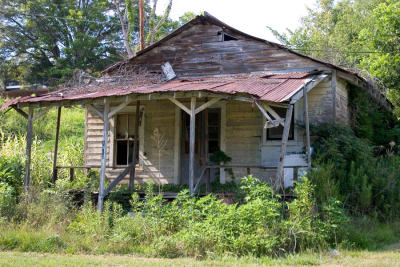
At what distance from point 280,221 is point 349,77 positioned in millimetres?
6223

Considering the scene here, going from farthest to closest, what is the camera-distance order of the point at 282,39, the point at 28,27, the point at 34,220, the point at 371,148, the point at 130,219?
the point at 28,27 → the point at 282,39 → the point at 371,148 → the point at 34,220 → the point at 130,219

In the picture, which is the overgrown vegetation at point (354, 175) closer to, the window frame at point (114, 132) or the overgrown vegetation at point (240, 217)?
the overgrown vegetation at point (240, 217)

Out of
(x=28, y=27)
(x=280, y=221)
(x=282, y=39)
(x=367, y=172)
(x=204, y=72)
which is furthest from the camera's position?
(x=28, y=27)

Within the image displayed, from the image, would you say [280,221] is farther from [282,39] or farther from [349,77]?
[282,39]

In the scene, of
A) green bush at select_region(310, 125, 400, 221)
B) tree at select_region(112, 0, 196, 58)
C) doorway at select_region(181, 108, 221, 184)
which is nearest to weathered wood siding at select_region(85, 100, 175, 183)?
doorway at select_region(181, 108, 221, 184)

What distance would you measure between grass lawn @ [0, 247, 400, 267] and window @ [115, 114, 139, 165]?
632 centimetres

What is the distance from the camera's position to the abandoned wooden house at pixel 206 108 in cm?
1170

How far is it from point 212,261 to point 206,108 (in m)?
6.23

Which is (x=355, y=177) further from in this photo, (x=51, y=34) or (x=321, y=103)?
(x=51, y=34)

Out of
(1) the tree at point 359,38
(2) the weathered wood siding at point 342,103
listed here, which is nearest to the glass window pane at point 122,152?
(2) the weathered wood siding at point 342,103

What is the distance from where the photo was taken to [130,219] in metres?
8.68

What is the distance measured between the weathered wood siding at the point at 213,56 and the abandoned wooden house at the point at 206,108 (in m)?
0.03

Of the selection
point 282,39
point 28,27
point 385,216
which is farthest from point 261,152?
point 28,27

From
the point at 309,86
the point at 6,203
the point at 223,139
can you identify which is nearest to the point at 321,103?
the point at 309,86
